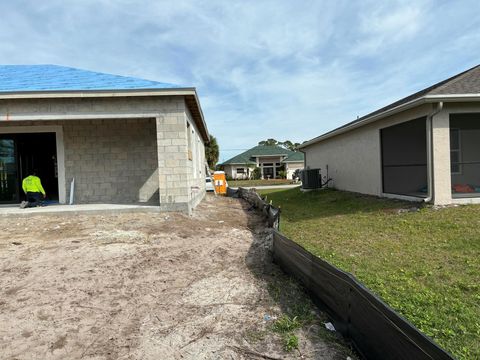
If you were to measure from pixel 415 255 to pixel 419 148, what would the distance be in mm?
9808

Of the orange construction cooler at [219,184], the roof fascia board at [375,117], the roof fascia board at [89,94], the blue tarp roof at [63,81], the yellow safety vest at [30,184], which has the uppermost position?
the blue tarp roof at [63,81]

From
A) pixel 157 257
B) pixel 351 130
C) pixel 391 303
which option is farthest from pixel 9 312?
pixel 351 130

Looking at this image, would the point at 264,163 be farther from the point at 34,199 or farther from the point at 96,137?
the point at 34,199

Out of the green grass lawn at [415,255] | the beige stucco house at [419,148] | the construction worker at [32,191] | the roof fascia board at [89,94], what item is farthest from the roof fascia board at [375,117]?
the construction worker at [32,191]

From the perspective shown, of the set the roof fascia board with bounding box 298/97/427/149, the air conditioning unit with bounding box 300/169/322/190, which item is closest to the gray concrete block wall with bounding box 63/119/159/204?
the roof fascia board with bounding box 298/97/427/149

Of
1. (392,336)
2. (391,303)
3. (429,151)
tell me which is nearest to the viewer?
(392,336)

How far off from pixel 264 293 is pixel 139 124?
8.46 metres

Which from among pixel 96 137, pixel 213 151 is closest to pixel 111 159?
pixel 96 137

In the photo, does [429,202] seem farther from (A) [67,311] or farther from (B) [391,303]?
(A) [67,311]

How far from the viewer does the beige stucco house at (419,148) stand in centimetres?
885

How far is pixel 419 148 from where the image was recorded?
44.5 ft

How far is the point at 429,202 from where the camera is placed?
9039mm

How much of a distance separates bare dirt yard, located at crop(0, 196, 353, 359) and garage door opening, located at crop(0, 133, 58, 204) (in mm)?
4512

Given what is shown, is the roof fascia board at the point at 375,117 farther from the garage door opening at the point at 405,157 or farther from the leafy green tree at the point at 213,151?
the leafy green tree at the point at 213,151
